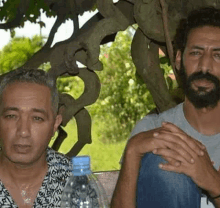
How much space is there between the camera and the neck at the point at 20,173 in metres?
2.01

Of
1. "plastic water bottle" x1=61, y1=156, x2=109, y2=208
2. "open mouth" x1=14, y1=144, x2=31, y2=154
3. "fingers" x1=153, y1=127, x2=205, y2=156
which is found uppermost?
"fingers" x1=153, y1=127, x2=205, y2=156

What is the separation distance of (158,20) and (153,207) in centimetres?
159

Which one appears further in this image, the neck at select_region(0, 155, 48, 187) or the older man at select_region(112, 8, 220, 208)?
the neck at select_region(0, 155, 48, 187)

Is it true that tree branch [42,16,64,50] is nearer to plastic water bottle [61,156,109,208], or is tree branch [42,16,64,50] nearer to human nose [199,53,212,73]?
human nose [199,53,212,73]

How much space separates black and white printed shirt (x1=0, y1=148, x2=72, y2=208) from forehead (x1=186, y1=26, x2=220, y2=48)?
2.74ft

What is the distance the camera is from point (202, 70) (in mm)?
2297

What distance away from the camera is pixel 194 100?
233cm

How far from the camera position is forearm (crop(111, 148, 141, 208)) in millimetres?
1985

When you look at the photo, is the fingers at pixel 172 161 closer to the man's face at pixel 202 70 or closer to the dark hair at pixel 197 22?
the man's face at pixel 202 70

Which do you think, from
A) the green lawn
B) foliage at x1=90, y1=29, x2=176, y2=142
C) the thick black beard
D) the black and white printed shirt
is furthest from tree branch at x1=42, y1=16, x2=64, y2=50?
the green lawn

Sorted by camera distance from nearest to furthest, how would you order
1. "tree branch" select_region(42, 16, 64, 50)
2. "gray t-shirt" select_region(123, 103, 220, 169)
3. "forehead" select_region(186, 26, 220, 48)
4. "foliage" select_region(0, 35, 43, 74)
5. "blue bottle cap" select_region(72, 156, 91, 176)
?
"blue bottle cap" select_region(72, 156, 91, 176)
"gray t-shirt" select_region(123, 103, 220, 169)
"forehead" select_region(186, 26, 220, 48)
"tree branch" select_region(42, 16, 64, 50)
"foliage" select_region(0, 35, 43, 74)

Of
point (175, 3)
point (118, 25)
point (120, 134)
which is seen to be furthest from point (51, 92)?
point (120, 134)

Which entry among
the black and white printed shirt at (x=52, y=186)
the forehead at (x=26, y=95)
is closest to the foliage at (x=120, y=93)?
the black and white printed shirt at (x=52, y=186)

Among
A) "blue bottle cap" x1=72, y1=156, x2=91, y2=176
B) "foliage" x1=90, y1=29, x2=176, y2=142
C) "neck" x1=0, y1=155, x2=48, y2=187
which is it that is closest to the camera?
"blue bottle cap" x1=72, y1=156, x2=91, y2=176
